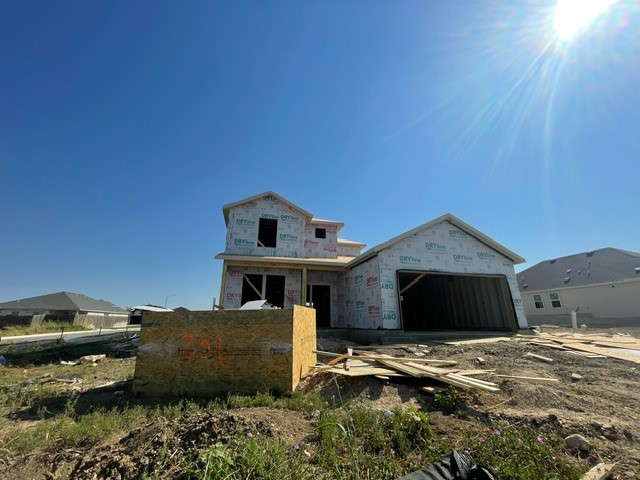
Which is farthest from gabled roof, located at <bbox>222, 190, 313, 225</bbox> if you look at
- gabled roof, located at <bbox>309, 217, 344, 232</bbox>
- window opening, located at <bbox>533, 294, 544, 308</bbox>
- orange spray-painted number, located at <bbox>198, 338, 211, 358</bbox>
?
window opening, located at <bbox>533, 294, 544, 308</bbox>

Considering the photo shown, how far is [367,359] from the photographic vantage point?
21.9 feet

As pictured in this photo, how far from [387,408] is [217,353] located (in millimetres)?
3275

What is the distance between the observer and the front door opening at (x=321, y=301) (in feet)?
51.3

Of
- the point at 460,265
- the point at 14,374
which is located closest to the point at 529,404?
the point at 460,265

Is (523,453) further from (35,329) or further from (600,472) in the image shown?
(35,329)

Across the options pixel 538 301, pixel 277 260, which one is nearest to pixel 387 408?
pixel 277 260

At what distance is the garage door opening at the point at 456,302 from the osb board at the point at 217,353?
8122mm

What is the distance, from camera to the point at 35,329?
27.3m

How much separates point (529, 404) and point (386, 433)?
9.12 feet

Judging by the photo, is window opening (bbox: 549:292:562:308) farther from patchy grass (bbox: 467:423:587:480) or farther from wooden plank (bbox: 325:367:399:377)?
patchy grass (bbox: 467:423:587:480)

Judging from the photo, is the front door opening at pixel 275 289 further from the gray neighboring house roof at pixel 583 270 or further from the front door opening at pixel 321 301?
the gray neighboring house roof at pixel 583 270

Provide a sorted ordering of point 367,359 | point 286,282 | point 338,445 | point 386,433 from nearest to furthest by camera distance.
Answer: point 338,445 < point 386,433 < point 367,359 < point 286,282

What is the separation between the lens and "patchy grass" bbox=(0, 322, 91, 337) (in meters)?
25.0

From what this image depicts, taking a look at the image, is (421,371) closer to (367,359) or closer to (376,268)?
(367,359)
